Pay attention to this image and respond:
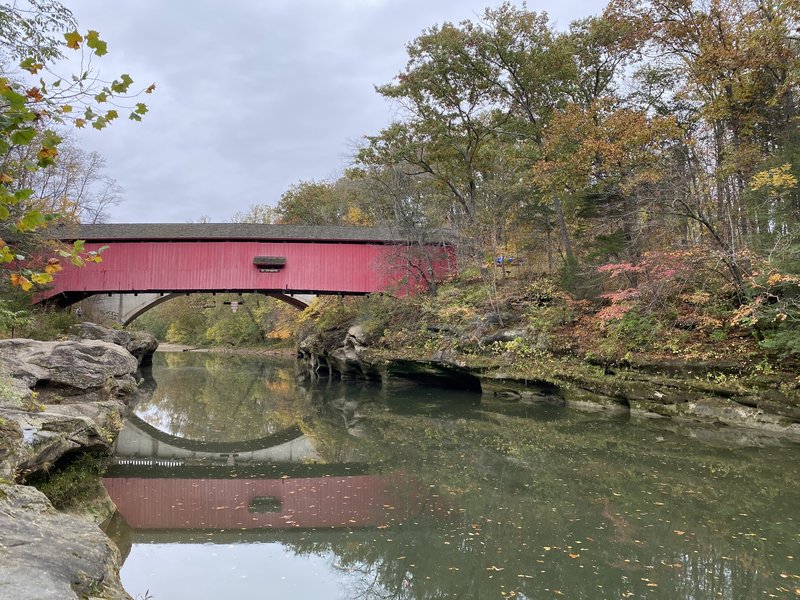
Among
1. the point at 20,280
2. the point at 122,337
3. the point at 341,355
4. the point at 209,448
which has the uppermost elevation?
the point at 20,280

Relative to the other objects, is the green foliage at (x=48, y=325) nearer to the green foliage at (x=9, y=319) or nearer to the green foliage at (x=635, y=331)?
the green foliage at (x=9, y=319)

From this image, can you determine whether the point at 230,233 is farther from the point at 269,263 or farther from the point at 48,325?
the point at 48,325

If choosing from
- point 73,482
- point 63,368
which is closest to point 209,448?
point 63,368

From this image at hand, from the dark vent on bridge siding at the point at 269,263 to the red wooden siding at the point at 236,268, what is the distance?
188mm

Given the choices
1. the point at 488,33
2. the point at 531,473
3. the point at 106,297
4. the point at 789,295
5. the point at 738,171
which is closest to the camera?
the point at 531,473

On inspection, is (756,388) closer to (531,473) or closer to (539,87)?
(531,473)

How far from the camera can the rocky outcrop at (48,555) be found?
2278 mm

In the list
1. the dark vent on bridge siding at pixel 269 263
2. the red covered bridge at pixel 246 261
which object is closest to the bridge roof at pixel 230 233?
the red covered bridge at pixel 246 261

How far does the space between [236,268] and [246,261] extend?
0.50 m

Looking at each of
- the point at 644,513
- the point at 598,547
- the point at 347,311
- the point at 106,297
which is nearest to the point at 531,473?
the point at 644,513

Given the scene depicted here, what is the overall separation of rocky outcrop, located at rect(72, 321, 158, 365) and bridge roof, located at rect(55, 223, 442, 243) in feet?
11.9

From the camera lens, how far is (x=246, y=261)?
70.0ft

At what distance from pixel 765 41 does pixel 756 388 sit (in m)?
7.54

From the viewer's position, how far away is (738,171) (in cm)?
1284
